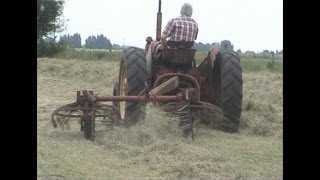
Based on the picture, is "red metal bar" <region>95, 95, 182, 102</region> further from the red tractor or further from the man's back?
the man's back

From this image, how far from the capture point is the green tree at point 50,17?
2949 centimetres

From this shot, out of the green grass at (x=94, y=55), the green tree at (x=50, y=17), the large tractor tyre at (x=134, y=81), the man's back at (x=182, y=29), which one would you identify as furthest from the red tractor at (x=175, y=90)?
the green tree at (x=50, y=17)

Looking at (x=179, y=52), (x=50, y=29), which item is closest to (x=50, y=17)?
(x=50, y=29)

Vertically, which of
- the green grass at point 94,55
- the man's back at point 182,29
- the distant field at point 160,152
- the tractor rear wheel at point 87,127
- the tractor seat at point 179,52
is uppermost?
the green grass at point 94,55

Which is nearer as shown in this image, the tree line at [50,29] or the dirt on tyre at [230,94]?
the dirt on tyre at [230,94]

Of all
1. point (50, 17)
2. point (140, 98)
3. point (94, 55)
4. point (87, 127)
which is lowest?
point (87, 127)

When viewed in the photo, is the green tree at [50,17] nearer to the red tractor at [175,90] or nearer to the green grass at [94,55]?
the green grass at [94,55]

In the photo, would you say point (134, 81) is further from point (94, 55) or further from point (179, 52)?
point (94, 55)

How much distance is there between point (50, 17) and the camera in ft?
100

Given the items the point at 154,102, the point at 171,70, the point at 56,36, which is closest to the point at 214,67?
the point at 171,70

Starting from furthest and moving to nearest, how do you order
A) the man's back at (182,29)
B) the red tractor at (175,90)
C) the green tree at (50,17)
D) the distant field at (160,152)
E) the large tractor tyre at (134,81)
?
the green tree at (50,17) < the man's back at (182,29) < the large tractor tyre at (134,81) < the red tractor at (175,90) < the distant field at (160,152)
